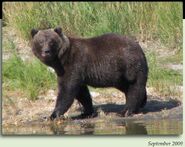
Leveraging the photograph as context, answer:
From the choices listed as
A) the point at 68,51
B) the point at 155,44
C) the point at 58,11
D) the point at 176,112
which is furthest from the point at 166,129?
the point at 58,11

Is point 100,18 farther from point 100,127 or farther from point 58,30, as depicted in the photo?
point 100,127

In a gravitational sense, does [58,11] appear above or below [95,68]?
above

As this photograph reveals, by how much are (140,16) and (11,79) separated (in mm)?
2102

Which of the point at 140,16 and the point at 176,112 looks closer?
the point at 176,112

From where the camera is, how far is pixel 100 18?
13086mm

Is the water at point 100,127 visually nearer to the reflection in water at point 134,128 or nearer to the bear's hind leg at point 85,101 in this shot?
the reflection in water at point 134,128

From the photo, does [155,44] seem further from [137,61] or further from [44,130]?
[44,130]

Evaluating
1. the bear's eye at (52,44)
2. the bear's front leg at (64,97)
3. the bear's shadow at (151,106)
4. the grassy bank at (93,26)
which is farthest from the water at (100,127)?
the grassy bank at (93,26)

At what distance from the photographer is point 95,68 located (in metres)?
11.2

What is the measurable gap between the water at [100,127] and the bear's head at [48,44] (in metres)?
0.84

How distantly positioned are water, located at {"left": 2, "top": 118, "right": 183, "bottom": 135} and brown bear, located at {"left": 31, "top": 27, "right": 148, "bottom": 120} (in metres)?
0.23

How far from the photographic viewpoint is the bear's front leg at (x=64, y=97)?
36.2 ft

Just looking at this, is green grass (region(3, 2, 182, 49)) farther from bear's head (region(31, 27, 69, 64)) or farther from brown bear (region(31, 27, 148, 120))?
bear's head (region(31, 27, 69, 64))

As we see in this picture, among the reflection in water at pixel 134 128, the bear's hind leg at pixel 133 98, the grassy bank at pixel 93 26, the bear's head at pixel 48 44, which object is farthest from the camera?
the grassy bank at pixel 93 26
